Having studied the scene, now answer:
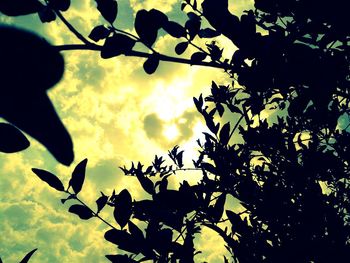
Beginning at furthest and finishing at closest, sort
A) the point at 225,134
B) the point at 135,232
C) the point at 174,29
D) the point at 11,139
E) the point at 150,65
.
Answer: the point at 225,134 → the point at 174,29 → the point at 150,65 → the point at 135,232 → the point at 11,139

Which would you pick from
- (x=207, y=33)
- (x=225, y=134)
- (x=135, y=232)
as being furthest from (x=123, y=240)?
(x=225, y=134)

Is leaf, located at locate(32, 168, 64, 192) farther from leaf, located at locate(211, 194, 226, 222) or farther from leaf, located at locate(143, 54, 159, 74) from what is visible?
leaf, located at locate(211, 194, 226, 222)

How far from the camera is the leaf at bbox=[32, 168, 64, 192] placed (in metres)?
1.45

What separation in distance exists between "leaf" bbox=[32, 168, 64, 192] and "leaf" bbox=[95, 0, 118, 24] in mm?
845

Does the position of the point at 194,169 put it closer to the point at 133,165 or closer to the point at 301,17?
the point at 133,165

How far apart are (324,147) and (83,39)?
3741 millimetres

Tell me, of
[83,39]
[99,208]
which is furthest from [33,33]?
[99,208]

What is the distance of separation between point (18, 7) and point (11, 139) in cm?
59

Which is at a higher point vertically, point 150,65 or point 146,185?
point 150,65

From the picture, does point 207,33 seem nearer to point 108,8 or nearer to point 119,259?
point 108,8

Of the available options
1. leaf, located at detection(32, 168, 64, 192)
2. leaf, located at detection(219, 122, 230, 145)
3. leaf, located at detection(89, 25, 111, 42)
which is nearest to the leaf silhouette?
leaf, located at detection(32, 168, 64, 192)

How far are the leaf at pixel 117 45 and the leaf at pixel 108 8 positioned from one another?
12 centimetres

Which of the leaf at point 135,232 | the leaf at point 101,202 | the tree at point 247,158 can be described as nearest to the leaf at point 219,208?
the tree at point 247,158

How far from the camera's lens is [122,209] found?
5.54ft
